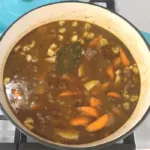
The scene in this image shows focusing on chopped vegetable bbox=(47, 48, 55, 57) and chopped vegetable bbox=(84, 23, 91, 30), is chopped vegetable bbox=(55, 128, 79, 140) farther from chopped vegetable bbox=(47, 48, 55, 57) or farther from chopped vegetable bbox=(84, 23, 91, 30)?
chopped vegetable bbox=(84, 23, 91, 30)

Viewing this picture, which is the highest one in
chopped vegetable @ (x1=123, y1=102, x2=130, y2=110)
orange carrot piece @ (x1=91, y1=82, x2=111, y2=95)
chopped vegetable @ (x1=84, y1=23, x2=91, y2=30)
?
chopped vegetable @ (x1=84, y1=23, x2=91, y2=30)

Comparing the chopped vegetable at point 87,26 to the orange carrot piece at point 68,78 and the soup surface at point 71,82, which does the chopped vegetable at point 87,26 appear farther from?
the orange carrot piece at point 68,78

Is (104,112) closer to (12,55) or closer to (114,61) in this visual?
(114,61)

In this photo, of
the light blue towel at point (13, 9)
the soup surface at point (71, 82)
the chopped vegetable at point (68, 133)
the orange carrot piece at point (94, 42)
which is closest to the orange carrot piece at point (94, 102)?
the soup surface at point (71, 82)

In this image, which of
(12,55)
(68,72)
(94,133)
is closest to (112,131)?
(94,133)

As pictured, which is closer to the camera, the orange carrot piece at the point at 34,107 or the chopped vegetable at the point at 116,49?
the orange carrot piece at the point at 34,107

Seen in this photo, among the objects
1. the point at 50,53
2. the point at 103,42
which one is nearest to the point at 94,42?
the point at 103,42

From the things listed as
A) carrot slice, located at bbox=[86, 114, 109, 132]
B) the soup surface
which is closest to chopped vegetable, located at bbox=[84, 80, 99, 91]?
the soup surface
